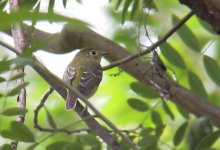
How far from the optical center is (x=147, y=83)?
2648 millimetres

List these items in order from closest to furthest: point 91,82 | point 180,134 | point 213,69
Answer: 1. point 180,134
2. point 213,69
3. point 91,82

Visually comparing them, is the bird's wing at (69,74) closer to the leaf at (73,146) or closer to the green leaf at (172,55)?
the green leaf at (172,55)

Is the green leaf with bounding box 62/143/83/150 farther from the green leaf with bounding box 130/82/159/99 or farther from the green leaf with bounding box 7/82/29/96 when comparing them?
the green leaf with bounding box 130/82/159/99

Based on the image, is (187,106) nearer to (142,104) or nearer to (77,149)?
(142,104)

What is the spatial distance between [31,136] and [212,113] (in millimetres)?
1065

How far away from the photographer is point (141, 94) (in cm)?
272

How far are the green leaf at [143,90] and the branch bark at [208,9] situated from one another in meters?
0.67

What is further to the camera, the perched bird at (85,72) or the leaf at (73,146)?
the perched bird at (85,72)

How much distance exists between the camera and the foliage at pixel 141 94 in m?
1.77

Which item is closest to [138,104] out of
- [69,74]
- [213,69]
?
[213,69]

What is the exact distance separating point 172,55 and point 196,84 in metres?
0.20

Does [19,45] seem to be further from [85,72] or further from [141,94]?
[85,72]

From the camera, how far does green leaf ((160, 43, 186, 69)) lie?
2657 millimetres

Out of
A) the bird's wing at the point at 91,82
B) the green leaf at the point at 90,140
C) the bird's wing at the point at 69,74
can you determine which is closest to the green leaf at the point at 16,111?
the green leaf at the point at 90,140
